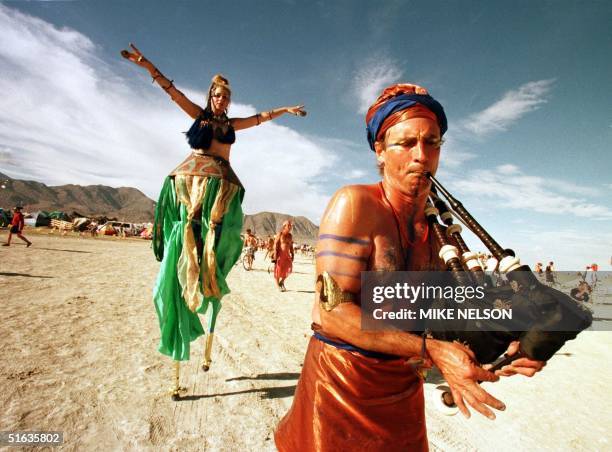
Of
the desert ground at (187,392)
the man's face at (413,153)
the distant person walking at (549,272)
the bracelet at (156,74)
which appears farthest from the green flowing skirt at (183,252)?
the distant person walking at (549,272)

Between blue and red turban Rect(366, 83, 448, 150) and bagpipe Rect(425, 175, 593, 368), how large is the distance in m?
0.74

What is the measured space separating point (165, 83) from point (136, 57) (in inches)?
13.3

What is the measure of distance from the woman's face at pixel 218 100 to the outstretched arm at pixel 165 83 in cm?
17

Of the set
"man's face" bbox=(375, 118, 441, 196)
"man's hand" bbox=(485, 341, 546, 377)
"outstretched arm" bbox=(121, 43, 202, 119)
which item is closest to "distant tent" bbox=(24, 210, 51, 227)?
"outstretched arm" bbox=(121, 43, 202, 119)

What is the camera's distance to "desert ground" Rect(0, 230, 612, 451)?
8.23ft

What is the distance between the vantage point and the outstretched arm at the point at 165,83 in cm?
280

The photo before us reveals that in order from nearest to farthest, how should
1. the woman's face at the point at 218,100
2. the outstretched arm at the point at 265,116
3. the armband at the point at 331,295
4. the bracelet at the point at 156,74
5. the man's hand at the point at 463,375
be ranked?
the man's hand at the point at 463,375 < the armband at the point at 331,295 < the bracelet at the point at 156,74 < the woman's face at the point at 218,100 < the outstretched arm at the point at 265,116

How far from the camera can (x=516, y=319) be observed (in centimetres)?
97

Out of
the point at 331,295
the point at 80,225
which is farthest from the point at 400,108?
the point at 80,225

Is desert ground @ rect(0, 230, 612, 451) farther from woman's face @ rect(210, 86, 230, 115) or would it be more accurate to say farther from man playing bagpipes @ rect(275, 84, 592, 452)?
woman's face @ rect(210, 86, 230, 115)

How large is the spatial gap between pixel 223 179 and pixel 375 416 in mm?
2547

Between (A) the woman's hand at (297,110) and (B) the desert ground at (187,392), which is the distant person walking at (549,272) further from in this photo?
(A) the woman's hand at (297,110)

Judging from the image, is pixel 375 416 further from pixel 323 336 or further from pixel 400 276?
pixel 400 276

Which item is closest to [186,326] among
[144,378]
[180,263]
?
[180,263]
